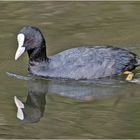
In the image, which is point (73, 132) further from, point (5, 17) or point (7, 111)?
point (5, 17)

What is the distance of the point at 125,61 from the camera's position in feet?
30.7

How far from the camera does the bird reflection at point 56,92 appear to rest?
27.2 feet

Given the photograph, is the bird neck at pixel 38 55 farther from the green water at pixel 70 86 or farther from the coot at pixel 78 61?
the green water at pixel 70 86

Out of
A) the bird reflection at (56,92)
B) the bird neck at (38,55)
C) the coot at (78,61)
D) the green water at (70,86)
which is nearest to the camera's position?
the green water at (70,86)

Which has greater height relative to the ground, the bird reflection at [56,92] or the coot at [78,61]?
the coot at [78,61]

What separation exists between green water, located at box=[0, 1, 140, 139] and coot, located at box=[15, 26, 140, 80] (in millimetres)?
141

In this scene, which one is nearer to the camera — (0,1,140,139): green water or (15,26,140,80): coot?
(0,1,140,139): green water

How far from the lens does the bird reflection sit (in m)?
8.30

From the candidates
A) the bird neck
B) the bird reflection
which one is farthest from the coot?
the bird reflection

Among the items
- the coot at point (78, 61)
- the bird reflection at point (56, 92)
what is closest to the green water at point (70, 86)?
the bird reflection at point (56, 92)

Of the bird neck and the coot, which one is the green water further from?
the bird neck

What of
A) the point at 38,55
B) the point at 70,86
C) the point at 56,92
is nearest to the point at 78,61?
the point at 70,86

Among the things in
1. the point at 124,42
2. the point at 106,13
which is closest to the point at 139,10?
the point at 106,13

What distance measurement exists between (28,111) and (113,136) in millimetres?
1457
